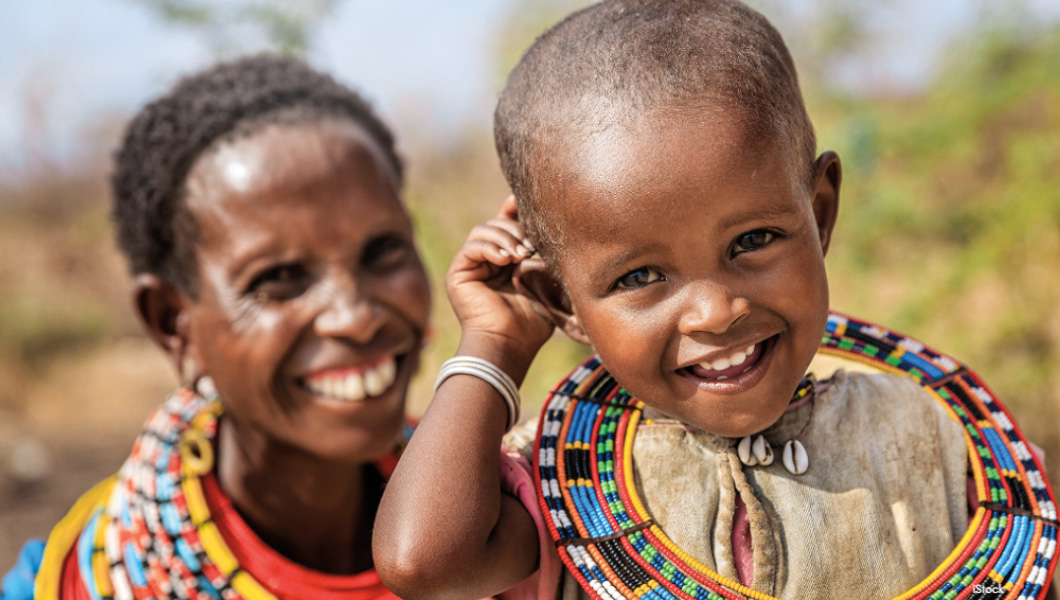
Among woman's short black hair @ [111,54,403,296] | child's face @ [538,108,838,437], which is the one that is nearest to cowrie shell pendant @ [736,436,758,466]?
child's face @ [538,108,838,437]

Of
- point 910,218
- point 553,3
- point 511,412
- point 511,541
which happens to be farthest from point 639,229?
point 553,3

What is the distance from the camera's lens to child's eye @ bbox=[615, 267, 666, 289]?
61.6 inches

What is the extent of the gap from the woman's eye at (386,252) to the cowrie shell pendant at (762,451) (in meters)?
1.28

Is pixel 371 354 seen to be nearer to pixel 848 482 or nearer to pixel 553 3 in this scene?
pixel 848 482

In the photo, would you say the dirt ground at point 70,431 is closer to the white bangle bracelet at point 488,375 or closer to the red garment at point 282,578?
the red garment at point 282,578

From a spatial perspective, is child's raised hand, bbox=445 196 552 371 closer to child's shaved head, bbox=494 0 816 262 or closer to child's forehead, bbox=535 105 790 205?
child's shaved head, bbox=494 0 816 262

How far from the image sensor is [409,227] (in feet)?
8.98

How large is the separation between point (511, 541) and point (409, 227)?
1.25 metres

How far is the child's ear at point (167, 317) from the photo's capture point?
8.91 ft

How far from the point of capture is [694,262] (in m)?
1.50

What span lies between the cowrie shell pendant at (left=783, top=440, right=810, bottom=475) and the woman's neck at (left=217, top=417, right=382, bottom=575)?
149 cm

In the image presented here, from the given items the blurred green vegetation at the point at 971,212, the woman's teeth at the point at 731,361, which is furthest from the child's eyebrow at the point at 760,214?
the blurred green vegetation at the point at 971,212

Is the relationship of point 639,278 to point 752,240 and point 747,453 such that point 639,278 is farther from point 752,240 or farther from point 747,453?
point 747,453

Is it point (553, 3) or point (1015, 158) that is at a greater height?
point (553, 3)
